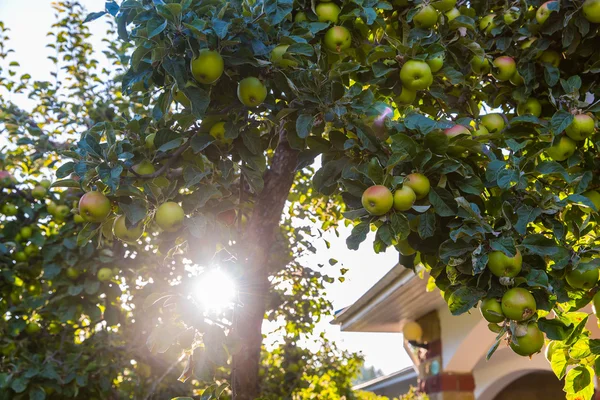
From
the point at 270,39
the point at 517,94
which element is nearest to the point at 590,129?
the point at 517,94

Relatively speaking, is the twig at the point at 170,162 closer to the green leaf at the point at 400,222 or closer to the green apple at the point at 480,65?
the green leaf at the point at 400,222

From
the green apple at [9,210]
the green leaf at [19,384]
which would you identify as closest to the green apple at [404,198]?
the green leaf at [19,384]

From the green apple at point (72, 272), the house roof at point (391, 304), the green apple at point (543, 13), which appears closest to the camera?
the green apple at point (543, 13)

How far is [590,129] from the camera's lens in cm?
189

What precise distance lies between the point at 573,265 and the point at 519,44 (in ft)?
3.52

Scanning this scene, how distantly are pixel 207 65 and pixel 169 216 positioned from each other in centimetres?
48

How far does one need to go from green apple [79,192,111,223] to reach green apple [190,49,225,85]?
0.49 metres

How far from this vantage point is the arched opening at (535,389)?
7059mm

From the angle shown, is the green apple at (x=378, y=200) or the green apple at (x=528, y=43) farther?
the green apple at (x=528, y=43)

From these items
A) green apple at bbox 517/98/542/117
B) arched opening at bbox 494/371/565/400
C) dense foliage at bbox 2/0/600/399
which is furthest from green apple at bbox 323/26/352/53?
arched opening at bbox 494/371/565/400

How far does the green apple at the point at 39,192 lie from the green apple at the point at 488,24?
358 cm

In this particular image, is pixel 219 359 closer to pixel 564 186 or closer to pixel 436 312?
pixel 564 186

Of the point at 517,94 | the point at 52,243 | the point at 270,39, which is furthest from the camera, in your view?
the point at 52,243

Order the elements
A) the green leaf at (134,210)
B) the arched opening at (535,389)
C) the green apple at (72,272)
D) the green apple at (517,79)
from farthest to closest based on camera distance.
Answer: the arched opening at (535,389) < the green apple at (72,272) < the green apple at (517,79) < the green leaf at (134,210)
